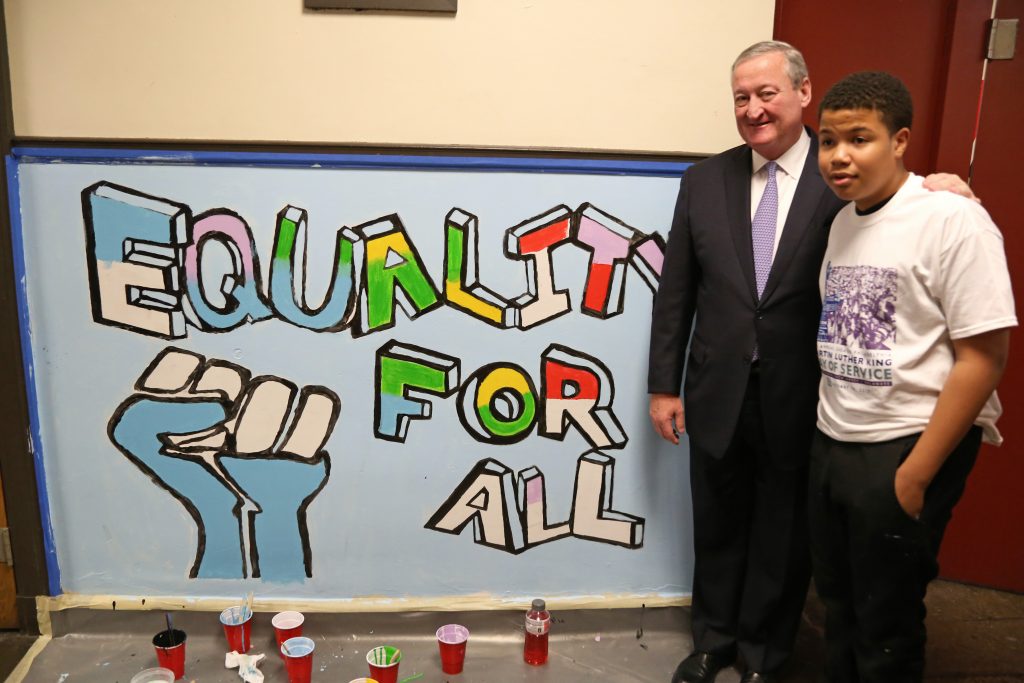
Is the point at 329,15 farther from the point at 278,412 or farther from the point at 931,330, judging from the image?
the point at 931,330

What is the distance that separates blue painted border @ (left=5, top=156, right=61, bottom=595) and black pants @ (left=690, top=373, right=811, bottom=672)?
71.7 inches

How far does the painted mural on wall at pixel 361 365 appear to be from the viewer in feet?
6.32

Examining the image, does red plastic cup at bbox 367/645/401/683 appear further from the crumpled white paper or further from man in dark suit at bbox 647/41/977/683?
man in dark suit at bbox 647/41/977/683

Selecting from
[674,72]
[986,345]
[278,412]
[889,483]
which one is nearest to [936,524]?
[889,483]

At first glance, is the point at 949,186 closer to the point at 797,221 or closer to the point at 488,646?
the point at 797,221

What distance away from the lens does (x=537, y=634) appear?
200 centimetres

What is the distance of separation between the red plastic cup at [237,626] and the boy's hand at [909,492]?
1694mm

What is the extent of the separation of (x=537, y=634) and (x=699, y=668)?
17.6 inches

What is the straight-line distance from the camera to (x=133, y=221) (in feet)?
6.25

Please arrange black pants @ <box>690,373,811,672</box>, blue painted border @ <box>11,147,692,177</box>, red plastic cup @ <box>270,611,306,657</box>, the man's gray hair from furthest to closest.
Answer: red plastic cup @ <box>270,611,306,657</box>
blue painted border @ <box>11,147,692,177</box>
black pants @ <box>690,373,811,672</box>
the man's gray hair

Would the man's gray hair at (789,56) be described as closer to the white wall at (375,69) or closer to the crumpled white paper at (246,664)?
the white wall at (375,69)

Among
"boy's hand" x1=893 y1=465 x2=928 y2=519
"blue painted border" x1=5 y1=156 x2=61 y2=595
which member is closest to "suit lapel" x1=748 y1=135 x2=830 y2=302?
"boy's hand" x1=893 y1=465 x2=928 y2=519

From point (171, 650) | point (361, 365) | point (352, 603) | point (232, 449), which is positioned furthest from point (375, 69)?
point (171, 650)

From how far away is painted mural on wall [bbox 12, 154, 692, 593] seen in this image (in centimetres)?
Result: 193
